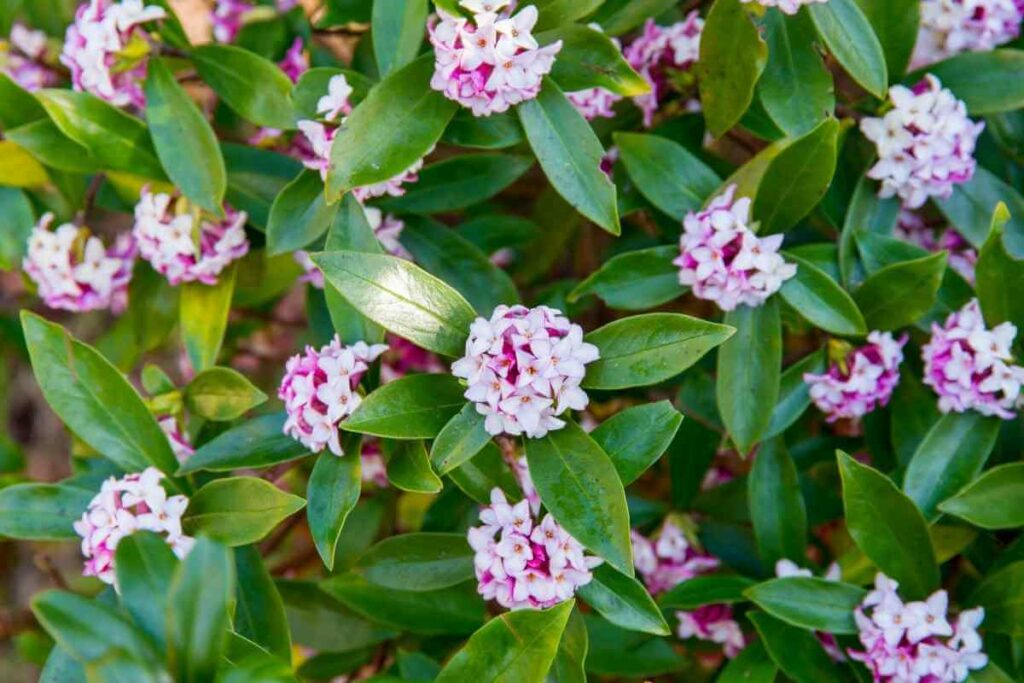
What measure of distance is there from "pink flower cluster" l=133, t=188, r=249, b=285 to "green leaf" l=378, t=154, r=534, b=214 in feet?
0.84

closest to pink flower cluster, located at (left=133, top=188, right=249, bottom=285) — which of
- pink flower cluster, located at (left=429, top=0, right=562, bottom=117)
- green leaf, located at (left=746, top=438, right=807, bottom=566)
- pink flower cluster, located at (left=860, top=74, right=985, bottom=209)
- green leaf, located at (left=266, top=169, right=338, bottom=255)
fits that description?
green leaf, located at (left=266, top=169, right=338, bottom=255)

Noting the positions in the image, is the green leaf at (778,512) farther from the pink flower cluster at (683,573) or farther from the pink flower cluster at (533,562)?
the pink flower cluster at (533,562)

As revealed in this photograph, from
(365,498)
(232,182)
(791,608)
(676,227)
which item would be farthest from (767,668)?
(232,182)

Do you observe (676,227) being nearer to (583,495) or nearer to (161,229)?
(583,495)

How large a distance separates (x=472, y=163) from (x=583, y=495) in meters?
0.67

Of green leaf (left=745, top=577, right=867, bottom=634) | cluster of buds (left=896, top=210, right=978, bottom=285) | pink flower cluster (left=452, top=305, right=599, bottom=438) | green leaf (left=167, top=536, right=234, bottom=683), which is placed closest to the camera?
green leaf (left=167, top=536, right=234, bottom=683)

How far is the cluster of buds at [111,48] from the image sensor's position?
5.53 ft

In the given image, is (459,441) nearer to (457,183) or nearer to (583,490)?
(583,490)

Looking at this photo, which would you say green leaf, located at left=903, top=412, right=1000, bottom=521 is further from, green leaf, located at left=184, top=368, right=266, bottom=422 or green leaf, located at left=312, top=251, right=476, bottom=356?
green leaf, located at left=184, top=368, right=266, bottom=422

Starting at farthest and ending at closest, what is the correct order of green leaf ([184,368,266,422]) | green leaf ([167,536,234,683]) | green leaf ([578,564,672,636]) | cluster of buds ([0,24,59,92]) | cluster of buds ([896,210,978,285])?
cluster of buds ([0,24,59,92]), cluster of buds ([896,210,978,285]), green leaf ([184,368,266,422]), green leaf ([578,564,672,636]), green leaf ([167,536,234,683])

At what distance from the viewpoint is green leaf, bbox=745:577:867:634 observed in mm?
1552

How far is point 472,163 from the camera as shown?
1816 mm

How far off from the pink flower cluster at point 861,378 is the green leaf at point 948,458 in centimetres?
10

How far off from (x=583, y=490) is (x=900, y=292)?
59 centimetres
